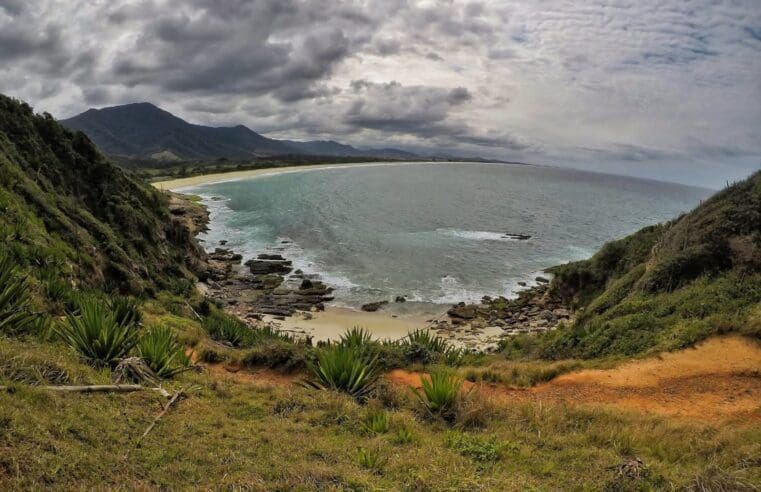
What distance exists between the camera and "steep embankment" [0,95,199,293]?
13.0 m

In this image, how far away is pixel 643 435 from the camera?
653 centimetres

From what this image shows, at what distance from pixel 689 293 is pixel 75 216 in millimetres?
23239

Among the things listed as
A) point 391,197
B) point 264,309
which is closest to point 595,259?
point 264,309

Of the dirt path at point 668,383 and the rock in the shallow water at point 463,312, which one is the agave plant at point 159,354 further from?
the rock in the shallow water at point 463,312

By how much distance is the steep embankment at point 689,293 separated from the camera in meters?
11.4

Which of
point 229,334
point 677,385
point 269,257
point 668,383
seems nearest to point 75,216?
point 229,334

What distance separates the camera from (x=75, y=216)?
17.7 m

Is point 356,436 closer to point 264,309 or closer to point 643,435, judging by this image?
point 643,435

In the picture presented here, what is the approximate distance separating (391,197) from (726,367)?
8004 cm

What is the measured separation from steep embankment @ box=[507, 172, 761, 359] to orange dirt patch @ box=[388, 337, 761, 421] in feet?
2.03

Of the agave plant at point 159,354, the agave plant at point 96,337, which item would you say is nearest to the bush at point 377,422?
the agave plant at point 159,354

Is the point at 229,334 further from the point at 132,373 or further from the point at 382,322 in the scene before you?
the point at 382,322

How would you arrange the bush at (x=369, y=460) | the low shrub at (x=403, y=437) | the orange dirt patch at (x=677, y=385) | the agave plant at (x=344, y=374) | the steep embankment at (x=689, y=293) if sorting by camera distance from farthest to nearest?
the steep embankment at (x=689, y=293)
the orange dirt patch at (x=677, y=385)
the agave plant at (x=344, y=374)
the low shrub at (x=403, y=437)
the bush at (x=369, y=460)

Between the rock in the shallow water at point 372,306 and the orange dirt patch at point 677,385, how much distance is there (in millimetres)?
16958
